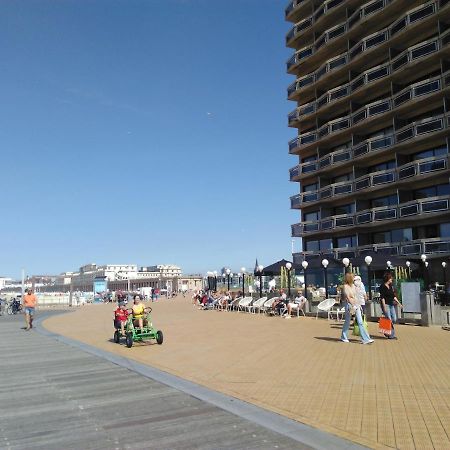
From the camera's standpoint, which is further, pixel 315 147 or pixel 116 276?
pixel 116 276

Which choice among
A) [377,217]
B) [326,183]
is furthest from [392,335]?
[326,183]

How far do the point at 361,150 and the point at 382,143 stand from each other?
213 centimetres

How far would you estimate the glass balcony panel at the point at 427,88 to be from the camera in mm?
31281

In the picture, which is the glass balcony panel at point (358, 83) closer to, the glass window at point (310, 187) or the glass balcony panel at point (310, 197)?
the glass balcony panel at point (310, 197)

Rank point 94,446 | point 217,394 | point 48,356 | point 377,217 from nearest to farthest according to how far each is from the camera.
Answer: point 94,446 < point 217,394 < point 48,356 < point 377,217

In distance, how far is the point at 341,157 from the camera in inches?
1548

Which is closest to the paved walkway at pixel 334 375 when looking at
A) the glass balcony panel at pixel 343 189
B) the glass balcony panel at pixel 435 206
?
the glass balcony panel at pixel 435 206

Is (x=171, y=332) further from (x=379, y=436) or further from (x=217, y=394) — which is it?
(x=379, y=436)

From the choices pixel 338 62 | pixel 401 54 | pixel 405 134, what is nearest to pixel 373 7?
pixel 338 62

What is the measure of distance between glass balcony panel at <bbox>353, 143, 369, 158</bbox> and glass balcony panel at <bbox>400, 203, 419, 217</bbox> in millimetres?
5891

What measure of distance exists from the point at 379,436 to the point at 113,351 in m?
7.67

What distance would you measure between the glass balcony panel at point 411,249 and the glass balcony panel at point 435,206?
2.48 metres

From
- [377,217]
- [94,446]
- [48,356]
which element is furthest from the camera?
[377,217]

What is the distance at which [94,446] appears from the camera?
4.52 meters
